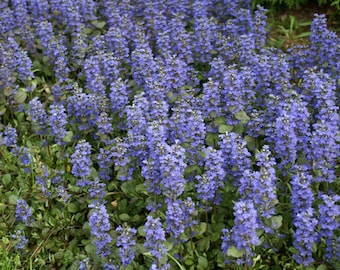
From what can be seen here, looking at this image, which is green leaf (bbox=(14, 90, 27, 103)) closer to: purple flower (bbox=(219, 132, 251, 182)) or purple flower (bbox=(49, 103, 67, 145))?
purple flower (bbox=(49, 103, 67, 145))

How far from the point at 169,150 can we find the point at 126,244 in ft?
2.24

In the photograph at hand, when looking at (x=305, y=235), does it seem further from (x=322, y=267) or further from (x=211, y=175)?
(x=211, y=175)

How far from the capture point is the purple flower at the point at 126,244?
12.1ft

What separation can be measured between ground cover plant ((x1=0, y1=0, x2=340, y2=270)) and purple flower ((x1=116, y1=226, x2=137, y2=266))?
12 millimetres

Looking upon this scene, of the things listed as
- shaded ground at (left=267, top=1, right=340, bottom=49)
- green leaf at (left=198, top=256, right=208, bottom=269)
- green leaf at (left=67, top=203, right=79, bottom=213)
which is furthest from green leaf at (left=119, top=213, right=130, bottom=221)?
shaded ground at (left=267, top=1, right=340, bottom=49)

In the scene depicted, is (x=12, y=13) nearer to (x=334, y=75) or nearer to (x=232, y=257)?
(x=334, y=75)

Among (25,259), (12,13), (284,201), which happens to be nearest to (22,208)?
(25,259)

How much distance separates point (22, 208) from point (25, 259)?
0.40m

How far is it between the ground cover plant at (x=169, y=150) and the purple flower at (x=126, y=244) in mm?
12

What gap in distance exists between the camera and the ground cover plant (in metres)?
3.79

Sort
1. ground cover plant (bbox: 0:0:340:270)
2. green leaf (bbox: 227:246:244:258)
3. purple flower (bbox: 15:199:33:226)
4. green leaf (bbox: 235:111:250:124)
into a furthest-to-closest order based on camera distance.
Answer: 1. green leaf (bbox: 235:111:250:124)
2. purple flower (bbox: 15:199:33:226)
3. ground cover plant (bbox: 0:0:340:270)
4. green leaf (bbox: 227:246:244:258)

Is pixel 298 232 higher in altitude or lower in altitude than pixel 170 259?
higher

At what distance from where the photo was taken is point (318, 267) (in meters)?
3.75

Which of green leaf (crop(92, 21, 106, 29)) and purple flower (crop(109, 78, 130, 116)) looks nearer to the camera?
purple flower (crop(109, 78, 130, 116))
